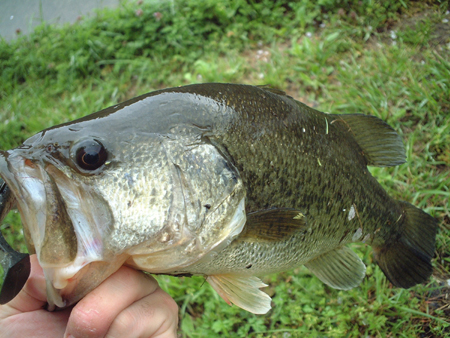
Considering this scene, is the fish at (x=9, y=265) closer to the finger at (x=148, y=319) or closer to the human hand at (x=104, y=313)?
the human hand at (x=104, y=313)

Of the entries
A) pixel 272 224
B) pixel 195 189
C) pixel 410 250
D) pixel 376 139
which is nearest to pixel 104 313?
pixel 195 189

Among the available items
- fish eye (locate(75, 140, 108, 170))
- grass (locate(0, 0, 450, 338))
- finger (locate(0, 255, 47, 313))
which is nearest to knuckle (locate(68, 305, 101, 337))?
finger (locate(0, 255, 47, 313))

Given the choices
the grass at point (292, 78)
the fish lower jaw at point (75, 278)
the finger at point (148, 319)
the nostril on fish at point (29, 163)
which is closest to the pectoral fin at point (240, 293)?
the finger at point (148, 319)

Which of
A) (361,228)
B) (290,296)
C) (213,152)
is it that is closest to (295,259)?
(361,228)

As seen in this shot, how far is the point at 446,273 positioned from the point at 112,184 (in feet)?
6.71

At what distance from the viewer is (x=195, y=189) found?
1.19 m

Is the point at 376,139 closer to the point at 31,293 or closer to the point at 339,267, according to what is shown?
the point at 339,267

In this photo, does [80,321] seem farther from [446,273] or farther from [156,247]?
[446,273]

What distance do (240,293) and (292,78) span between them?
2.41m

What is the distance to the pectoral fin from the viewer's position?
1.42 meters

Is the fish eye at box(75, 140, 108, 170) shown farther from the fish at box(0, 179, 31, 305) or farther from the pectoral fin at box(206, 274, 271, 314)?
the pectoral fin at box(206, 274, 271, 314)

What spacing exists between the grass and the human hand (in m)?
1.06

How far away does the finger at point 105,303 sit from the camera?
1132mm

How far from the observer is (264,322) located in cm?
230
